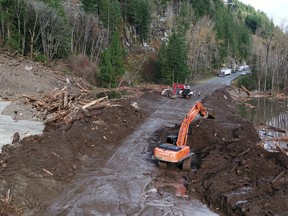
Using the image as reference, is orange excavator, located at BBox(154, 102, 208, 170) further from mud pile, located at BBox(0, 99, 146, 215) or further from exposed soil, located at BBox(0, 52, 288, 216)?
mud pile, located at BBox(0, 99, 146, 215)

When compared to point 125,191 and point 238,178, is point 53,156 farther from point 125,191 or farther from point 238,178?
point 238,178

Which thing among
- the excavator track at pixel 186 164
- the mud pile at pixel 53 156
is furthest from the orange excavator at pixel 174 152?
the mud pile at pixel 53 156

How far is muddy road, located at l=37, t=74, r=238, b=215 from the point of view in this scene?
1181 centimetres

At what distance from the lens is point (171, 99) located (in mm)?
36156

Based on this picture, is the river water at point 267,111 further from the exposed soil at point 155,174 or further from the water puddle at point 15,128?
the water puddle at point 15,128

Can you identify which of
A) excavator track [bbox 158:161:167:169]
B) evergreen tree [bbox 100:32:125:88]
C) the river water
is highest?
evergreen tree [bbox 100:32:125:88]

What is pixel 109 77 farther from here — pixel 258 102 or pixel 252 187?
pixel 252 187

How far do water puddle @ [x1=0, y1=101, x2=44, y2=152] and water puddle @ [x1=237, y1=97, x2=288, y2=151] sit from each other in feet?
43.1

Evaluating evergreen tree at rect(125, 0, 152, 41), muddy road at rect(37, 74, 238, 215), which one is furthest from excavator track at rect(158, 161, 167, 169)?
evergreen tree at rect(125, 0, 152, 41)

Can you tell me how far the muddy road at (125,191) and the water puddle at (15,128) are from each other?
4395 mm

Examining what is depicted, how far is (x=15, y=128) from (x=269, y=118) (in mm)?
25248

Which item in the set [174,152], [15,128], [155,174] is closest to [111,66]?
[15,128]

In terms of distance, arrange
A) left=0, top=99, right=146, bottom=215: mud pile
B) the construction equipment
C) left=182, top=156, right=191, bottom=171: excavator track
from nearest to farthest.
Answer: left=0, top=99, right=146, bottom=215: mud pile < left=182, top=156, right=191, bottom=171: excavator track < the construction equipment

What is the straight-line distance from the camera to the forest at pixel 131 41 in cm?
4731
